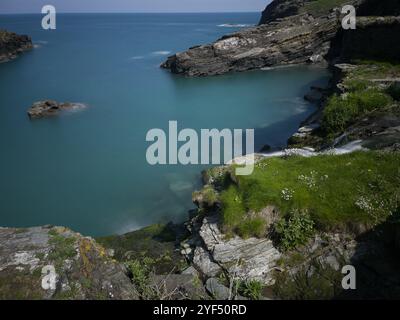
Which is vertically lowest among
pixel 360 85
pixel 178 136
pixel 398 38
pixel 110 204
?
pixel 110 204

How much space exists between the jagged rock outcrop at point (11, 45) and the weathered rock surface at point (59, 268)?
9971 cm

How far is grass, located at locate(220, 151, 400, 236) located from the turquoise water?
11181 millimetres

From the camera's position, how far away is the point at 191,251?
52.5ft

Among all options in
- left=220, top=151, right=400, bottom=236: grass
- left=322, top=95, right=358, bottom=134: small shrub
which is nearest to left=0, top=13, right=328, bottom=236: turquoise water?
left=322, top=95, right=358, bottom=134: small shrub

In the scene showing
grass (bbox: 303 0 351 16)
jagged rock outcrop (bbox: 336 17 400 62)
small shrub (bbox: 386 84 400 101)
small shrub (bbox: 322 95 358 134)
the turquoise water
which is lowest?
the turquoise water

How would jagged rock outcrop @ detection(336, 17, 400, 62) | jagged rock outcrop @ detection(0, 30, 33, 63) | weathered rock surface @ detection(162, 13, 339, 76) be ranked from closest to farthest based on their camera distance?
jagged rock outcrop @ detection(336, 17, 400, 62), weathered rock surface @ detection(162, 13, 339, 76), jagged rock outcrop @ detection(0, 30, 33, 63)

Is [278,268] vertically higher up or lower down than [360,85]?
lower down

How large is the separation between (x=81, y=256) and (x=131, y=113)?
40.4 meters

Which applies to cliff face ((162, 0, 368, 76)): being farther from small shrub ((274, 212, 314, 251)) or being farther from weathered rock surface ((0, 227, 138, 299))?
weathered rock surface ((0, 227, 138, 299))

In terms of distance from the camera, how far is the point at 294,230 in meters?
13.2

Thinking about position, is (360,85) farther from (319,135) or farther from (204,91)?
(204,91)

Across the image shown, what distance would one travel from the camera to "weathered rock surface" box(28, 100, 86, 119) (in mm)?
50278

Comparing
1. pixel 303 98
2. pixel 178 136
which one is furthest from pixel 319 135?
pixel 303 98

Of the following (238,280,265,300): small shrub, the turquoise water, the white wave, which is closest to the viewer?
(238,280,265,300): small shrub
